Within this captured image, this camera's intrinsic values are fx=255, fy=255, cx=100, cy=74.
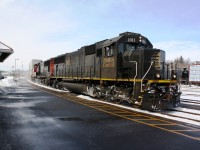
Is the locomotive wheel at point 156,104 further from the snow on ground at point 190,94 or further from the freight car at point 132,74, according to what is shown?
the snow on ground at point 190,94

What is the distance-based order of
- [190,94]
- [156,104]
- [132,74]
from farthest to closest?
[190,94] → [132,74] → [156,104]

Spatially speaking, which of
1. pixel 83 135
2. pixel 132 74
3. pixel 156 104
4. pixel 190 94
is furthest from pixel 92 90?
pixel 190 94

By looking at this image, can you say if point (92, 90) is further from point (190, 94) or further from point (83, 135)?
point (190, 94)

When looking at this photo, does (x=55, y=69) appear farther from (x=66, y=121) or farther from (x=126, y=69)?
(x=66, y=121)

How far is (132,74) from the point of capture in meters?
14.9

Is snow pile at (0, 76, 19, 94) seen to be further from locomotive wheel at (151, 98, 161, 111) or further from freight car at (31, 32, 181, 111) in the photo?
locomotive wheel at (151, 98, 161, 111)

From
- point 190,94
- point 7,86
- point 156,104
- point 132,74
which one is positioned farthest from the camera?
point 7,86

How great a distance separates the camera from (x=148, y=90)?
1359 centimetres

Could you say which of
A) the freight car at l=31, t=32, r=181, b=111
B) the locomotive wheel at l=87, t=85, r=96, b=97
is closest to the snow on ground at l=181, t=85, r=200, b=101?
the locomotive wheel at l=87, t=85, r=96, b=97

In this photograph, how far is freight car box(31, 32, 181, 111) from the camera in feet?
45.3

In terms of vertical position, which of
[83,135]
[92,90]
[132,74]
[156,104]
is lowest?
[83,135]

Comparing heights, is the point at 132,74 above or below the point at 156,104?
above

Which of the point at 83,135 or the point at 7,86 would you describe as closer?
the point at 83,135

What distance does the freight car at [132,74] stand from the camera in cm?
1381
